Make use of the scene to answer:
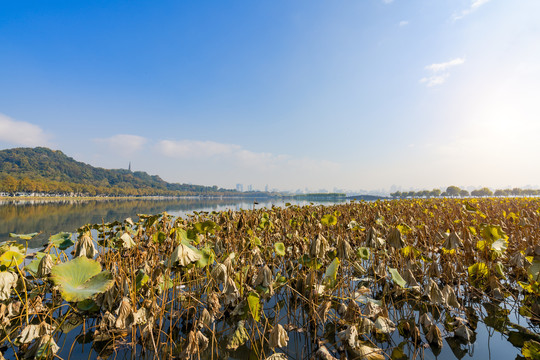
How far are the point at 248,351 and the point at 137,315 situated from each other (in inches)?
57.4

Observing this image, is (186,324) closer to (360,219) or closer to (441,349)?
(441,349)

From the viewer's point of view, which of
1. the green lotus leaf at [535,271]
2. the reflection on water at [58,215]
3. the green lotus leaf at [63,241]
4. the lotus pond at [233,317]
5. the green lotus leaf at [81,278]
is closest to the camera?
the green lotus leaf at [81,278]

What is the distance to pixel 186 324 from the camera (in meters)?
3.61

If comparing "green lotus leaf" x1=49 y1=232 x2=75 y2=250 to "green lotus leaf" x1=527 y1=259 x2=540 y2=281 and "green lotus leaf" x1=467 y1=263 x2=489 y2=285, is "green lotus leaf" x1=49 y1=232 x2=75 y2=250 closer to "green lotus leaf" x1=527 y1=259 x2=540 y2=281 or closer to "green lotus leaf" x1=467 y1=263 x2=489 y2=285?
"green lotus leaf" x1=527 y1=259 x2=540 y2=281

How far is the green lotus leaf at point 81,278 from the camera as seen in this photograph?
87.0 inches

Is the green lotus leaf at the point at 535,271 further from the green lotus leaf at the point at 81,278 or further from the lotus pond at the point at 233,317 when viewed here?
the green lotus leaf at the point at 81,278

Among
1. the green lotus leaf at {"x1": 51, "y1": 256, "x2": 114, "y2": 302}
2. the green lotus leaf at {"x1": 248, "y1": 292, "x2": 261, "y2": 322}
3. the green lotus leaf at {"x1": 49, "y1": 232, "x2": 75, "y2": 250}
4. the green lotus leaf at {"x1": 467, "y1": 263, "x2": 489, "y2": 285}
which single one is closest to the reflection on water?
the green lotus leaf at {"x1": 49, "y1": 232, "x2": 75, "y2": 250}

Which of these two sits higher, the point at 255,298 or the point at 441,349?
the point at 255,298

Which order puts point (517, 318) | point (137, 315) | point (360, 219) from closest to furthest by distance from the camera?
point (137, 315) < point (517, 318) < point (360, 219)

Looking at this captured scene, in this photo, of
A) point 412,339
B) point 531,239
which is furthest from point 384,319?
point 531,239

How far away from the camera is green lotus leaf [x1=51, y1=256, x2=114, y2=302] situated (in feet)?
7.25

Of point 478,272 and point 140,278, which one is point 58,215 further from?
point 478,272

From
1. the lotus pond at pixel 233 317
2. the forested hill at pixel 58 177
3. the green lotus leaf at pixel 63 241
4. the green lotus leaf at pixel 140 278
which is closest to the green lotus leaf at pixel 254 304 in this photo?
the lotus pond at pixel 233 317

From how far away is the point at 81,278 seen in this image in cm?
253
